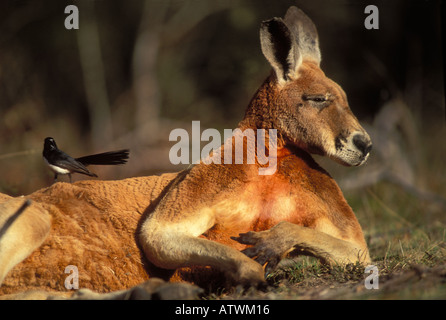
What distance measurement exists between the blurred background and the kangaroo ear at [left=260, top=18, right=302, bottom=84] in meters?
1.36

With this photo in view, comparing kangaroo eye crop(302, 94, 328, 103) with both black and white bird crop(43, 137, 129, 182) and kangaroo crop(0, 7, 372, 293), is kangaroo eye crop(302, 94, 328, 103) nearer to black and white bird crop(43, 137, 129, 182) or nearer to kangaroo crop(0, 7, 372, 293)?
kangaroo crop(0, 7, 372, 293)

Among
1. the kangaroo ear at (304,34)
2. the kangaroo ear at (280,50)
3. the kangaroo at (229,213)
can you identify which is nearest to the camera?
the kangaroo at (229,213)

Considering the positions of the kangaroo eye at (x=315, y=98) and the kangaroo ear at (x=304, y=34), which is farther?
the kangaroo ear at (x=304, y=34)

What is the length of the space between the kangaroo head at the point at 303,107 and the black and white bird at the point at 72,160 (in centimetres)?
101

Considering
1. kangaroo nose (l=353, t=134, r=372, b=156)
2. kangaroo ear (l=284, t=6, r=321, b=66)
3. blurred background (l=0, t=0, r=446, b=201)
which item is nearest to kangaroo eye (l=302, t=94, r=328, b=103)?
kangaroo nose (l=353, t=134, r=372, b=156)

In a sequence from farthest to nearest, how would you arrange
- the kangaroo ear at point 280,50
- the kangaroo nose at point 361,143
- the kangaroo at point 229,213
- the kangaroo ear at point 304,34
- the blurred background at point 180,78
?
the blurred background at point 180,78 < the kangaroo ear at point 304,34 < the kangaroo ear at point 280,50 < the kangaroo nose at point 361,143 < the kangaroo at point 229,213

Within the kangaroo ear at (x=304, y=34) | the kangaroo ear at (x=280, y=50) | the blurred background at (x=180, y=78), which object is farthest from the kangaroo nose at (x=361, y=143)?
the blurred background at (x=180, y=78)

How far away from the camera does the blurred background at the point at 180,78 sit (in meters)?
5.84

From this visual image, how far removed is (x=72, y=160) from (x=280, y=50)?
1540 mm

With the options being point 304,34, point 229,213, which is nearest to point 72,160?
point 229,213

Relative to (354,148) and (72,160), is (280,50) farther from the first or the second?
(72,160)

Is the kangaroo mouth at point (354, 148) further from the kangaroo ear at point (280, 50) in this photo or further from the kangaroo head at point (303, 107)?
the kangaroo ear at point (280, 50)

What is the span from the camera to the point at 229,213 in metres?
3.13

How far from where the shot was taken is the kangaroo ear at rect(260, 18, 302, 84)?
3348 millimetres
